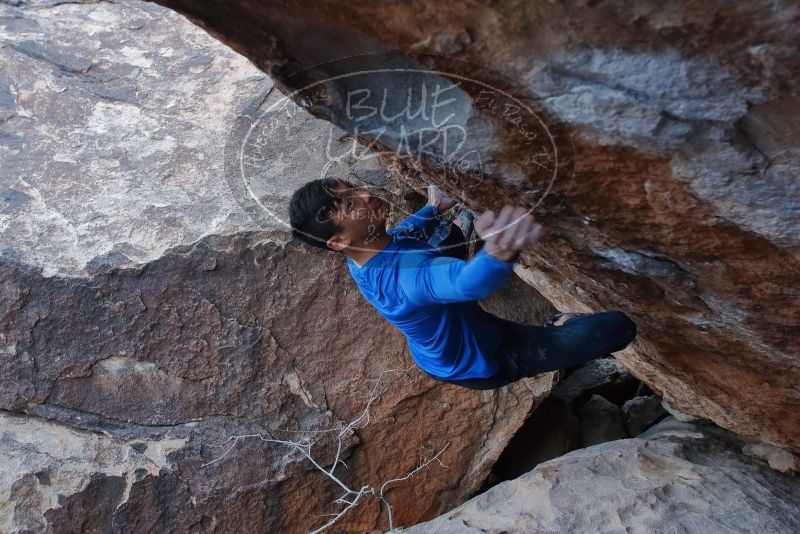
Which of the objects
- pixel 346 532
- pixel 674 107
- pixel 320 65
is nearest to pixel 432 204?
pixel 320 65

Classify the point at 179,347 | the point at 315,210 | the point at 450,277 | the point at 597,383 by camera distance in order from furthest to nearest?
the point at 597,383, the point at 179,347, the point at 315,210, the point at 450,277

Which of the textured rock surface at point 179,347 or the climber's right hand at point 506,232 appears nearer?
the climber's right hand at point 506,232

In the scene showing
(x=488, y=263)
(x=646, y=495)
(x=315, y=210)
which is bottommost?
(x=646, y=495)

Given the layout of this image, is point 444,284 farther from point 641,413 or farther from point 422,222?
point 641,413

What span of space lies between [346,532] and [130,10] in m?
2.49

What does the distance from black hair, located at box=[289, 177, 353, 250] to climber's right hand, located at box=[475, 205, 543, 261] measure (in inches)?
14.4

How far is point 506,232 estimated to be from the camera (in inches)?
46.0

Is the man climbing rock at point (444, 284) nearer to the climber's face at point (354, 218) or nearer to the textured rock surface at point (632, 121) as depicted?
the climber's face at point (354, 218)

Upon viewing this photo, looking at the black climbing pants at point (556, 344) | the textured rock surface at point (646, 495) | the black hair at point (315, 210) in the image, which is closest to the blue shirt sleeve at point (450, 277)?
the black hair at point (315, 210)

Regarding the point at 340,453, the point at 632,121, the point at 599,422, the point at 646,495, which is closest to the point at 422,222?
the point at 632,121

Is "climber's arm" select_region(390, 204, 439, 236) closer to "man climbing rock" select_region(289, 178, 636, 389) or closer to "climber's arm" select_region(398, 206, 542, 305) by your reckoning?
"man climbing rock" select_region(289, 178, 636, 389)

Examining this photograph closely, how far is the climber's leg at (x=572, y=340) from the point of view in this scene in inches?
67.9


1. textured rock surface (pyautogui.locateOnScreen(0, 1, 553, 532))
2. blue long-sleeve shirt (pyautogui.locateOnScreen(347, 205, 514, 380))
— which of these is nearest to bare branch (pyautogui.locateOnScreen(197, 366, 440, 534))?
textured rock surface (pyautogui.locateOnScreen(0, 1, 553, 532))

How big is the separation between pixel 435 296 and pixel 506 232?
0.25m
